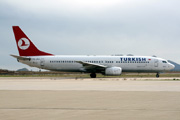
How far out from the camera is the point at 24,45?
48438 millimetres

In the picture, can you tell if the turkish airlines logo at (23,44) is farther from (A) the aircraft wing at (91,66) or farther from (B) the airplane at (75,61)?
(A) the aircraft wing at (91,66)

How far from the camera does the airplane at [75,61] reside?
4806 cm

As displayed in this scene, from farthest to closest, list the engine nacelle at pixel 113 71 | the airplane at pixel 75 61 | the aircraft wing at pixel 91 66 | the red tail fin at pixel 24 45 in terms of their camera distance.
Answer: the red tail fin at pixel 24 45
the airplane at pixel 75 61
the engine nacelle at pixel 113 71
the aircraft wing at pixel 91 66

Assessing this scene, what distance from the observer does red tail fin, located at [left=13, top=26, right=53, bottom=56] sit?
48.4m

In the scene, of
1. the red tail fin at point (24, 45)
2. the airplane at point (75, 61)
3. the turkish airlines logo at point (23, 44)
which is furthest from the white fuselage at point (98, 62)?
the turkish airlines logo at point (23, 44)

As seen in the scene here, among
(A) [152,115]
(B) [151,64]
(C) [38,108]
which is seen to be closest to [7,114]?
(C) [38,108]

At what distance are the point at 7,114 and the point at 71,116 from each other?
1.96 m

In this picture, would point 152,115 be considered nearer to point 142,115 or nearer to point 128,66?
point 142,115

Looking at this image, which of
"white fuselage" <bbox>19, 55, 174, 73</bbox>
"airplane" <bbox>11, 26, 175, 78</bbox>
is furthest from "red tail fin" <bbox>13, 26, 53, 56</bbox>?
"white fuselage" <bbox>19, 55, 174, 73</bbox>

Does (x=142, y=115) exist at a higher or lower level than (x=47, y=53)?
lower

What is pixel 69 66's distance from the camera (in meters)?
48.3

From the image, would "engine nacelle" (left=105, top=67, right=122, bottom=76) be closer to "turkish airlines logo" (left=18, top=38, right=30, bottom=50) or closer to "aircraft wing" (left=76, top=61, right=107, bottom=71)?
"aircraft wing" (left=76, top=61, right=107, bottom=71)

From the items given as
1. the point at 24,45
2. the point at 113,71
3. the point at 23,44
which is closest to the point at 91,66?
the point at 113,71

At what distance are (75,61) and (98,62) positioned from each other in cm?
380
